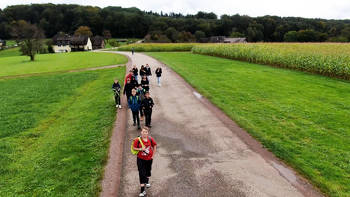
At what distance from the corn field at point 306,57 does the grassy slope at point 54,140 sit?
68.0 feet

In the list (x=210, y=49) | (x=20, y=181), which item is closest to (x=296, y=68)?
(x=210, y=49)

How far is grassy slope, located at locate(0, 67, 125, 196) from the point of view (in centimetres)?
715

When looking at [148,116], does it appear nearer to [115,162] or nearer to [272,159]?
[115,162]

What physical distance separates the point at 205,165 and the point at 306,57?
23546 mm

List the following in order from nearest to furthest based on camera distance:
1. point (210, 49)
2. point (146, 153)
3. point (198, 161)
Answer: point (146, 153) < point (198, 161) < point (210, 49)

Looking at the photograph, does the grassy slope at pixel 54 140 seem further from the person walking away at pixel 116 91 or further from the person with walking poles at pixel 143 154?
the person with walking poles at pixel 143 154

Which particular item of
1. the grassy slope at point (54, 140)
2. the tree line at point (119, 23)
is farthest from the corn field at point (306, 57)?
the tree line at point (119, 23)

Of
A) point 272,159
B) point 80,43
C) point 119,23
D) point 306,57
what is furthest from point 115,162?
point 119,23

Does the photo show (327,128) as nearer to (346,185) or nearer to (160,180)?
(346,185)

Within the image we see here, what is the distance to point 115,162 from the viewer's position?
26.6ft

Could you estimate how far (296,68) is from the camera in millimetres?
27031

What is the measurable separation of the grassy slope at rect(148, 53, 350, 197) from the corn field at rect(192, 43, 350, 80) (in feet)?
5.87

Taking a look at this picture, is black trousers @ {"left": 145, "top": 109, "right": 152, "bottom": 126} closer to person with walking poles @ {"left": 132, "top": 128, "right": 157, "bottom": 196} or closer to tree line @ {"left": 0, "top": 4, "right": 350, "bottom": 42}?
person with walking poles @ {"left": 132, "top": 128, "right": 157, "bottom": 196}

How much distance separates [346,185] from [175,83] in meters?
14.5
